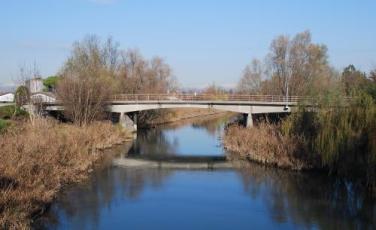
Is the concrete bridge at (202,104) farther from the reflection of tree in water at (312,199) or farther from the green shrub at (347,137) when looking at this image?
the reflection of tree in water at (312,199)

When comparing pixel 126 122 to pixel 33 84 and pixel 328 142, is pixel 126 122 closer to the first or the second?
pixel 33 84

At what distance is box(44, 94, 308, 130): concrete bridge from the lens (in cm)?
4819

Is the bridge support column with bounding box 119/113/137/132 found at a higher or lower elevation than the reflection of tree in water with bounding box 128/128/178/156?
higher

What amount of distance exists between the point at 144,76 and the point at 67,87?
2723cm

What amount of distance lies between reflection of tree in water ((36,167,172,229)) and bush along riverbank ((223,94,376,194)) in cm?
699

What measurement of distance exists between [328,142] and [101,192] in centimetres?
1154

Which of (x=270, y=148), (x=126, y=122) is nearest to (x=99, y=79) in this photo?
(x=126, y=122)

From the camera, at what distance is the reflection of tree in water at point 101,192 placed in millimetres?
18766

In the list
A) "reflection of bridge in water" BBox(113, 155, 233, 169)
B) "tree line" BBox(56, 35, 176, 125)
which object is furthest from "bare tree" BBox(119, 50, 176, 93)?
"reflection of bridge in water" BBox(113, 155, 233, 169)

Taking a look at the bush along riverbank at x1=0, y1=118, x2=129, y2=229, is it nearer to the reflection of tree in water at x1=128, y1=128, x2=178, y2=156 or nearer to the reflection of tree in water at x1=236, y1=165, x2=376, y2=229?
the reflection of tree in water at x1=128, y1=128, x2=178, y2=156

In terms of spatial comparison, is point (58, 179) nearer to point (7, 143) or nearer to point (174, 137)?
point (7, 143)

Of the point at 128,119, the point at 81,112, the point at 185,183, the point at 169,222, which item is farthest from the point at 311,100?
the point at 128,119

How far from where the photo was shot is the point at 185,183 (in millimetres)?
26219

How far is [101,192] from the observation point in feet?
75.4
